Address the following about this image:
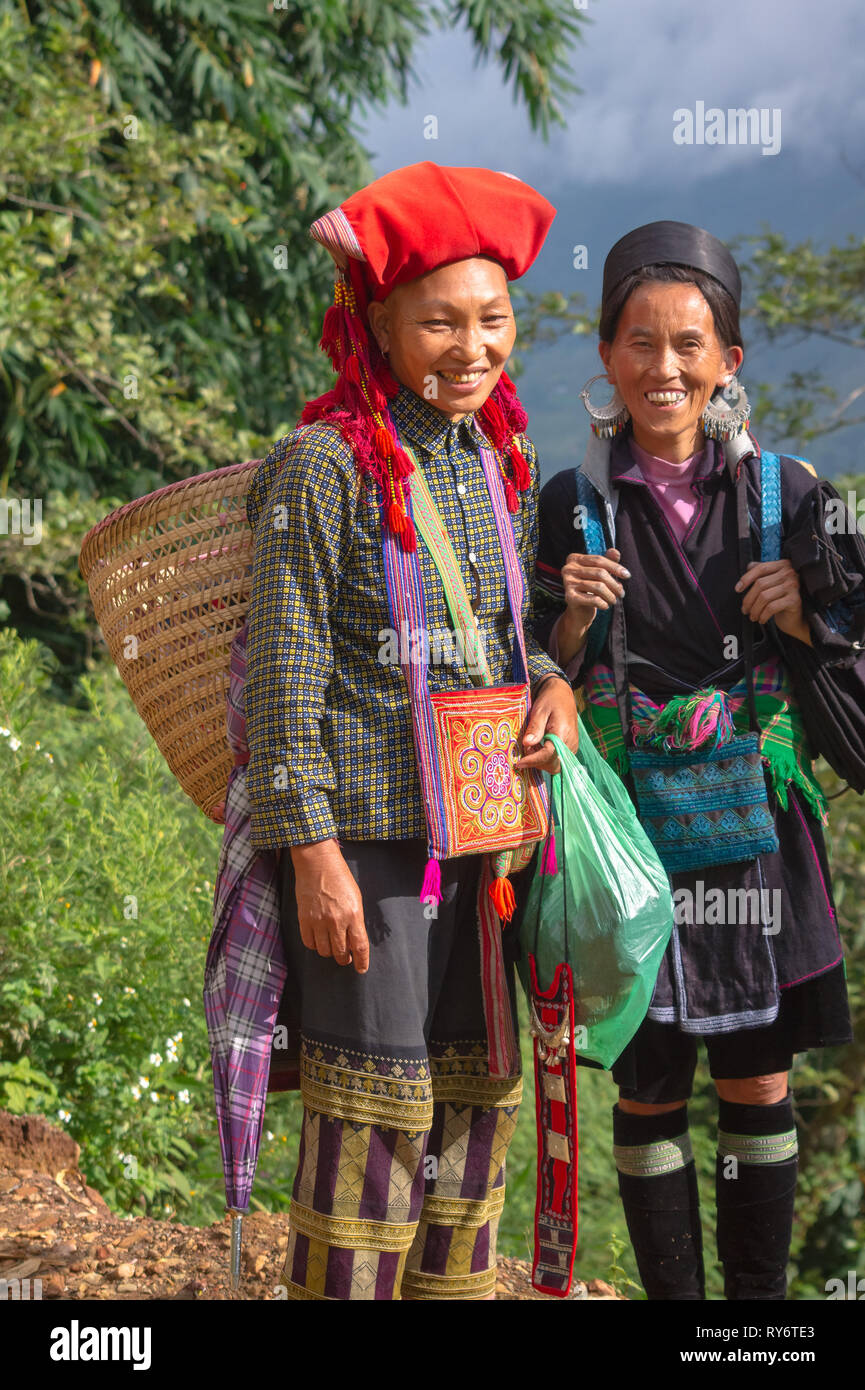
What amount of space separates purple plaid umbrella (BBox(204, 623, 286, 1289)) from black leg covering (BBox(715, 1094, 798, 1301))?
3.10 feet

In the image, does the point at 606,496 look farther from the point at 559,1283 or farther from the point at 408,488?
the point at 559,1283

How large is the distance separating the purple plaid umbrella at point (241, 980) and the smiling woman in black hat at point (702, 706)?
682 mm

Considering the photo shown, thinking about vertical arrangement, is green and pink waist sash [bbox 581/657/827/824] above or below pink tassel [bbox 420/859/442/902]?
above

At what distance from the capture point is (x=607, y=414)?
261cm

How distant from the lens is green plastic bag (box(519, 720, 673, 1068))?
2.30 meters

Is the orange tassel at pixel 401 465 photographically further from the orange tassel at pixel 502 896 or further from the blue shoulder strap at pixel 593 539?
the orange tassel at pixel 502 896

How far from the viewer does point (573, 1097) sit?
2.34m

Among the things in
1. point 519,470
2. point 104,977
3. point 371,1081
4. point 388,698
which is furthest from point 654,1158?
point 104,977

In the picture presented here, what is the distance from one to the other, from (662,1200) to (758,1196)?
18 cm

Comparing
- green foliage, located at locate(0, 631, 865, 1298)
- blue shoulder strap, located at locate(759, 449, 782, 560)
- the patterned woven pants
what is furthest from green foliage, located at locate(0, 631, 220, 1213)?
A: blue shoulder strap, located at locate(759, 449, 782, 560)

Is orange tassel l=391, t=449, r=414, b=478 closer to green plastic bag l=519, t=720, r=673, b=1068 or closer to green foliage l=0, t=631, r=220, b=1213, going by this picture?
green plastic bag l=519, t=720, r=673, b=1068

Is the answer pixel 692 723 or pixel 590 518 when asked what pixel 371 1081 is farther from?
pixel 590 518

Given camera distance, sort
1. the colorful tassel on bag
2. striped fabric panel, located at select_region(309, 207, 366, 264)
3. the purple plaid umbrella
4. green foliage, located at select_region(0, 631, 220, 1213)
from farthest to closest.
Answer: green foliage, located at select_region(0, 631, 220, 1213), the colorful tassel on bag, the purple plaid umbrella, striped fabric panel, located at select_region(309, 207, 366, 264)

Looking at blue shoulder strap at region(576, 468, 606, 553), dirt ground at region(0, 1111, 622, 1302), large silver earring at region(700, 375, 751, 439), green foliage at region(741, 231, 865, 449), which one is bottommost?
dirt ground at region(0, 1111, 622, 1302)
